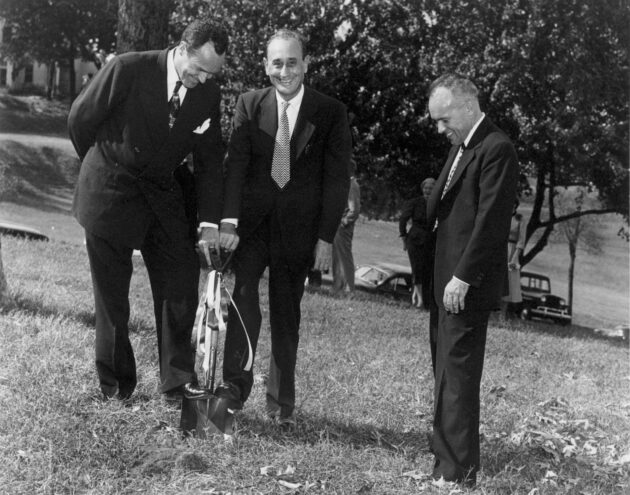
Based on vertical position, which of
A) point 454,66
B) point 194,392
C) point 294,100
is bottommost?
point 194,392

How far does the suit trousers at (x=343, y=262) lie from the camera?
40.5 ft

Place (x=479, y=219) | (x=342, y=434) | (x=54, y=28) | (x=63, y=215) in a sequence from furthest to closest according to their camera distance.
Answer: (x=54, y=28) → (x=63, y=215) → (x=342, y=434) → (x=479, y=219)

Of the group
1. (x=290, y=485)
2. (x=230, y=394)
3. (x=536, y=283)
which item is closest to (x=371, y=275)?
(x=536, y=283)

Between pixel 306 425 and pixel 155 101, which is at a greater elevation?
pixel 155 101

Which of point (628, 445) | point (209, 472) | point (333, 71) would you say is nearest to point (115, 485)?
point (209, 472)

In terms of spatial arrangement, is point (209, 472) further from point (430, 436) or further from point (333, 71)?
point (333, 71)

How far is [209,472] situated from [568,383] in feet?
14.6

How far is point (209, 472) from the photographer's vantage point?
13.6 feet

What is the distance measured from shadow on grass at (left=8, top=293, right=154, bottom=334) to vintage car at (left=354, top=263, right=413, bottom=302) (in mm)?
15768

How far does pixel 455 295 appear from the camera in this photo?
428 centimetres

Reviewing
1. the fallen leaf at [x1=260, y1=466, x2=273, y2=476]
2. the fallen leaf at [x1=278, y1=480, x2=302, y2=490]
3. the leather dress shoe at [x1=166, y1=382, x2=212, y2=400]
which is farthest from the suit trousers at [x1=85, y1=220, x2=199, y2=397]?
the fallen leaf at [x1=278, y1=480, x2=302, y2=490]

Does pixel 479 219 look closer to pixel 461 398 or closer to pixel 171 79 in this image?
pixel 461 398

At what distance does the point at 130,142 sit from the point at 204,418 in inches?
61.9

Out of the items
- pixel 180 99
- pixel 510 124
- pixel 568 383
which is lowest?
pixel 568 383
